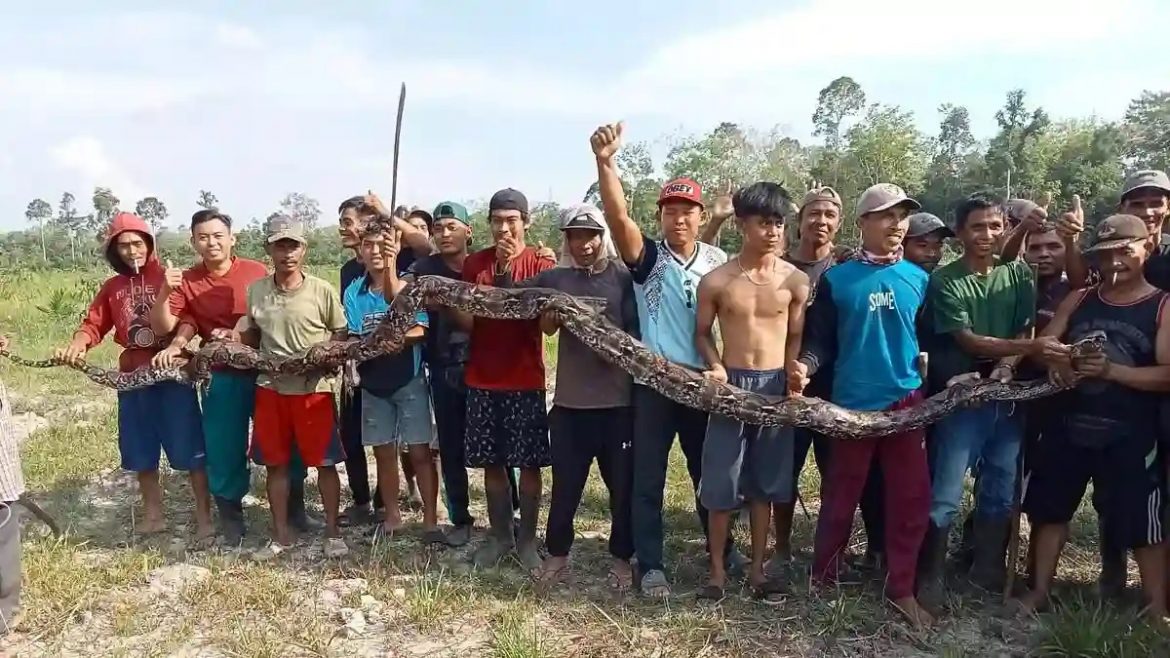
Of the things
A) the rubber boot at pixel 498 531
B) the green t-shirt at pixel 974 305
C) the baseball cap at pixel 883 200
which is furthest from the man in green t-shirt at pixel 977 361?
the rubber boot at pixel 498 531

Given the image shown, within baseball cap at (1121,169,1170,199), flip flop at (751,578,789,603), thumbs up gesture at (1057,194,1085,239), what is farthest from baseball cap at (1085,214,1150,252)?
flip flop at (751,578,789,603)

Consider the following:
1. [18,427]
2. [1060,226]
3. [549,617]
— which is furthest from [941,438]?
[18,427]

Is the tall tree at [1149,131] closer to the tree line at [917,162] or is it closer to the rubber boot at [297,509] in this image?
the tree line at [917,162]

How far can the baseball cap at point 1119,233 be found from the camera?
12.1 ft

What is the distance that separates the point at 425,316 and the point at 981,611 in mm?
3427

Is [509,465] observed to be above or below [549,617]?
above

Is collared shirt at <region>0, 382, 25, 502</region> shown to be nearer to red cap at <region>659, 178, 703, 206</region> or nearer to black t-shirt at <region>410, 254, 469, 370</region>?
black t-shirt at <region>410, 254, 469, 370</region>

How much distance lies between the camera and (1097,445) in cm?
383

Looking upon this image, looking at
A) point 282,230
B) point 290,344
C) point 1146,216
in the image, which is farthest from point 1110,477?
point 282,230

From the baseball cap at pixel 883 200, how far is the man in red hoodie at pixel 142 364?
410 centimetres

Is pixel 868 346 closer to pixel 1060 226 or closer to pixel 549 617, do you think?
pixel 1060 226

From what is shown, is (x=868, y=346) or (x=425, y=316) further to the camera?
(x=425, y=316)

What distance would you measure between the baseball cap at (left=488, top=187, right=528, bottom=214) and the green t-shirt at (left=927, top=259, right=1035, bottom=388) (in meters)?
2.23

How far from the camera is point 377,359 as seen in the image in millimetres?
4871
